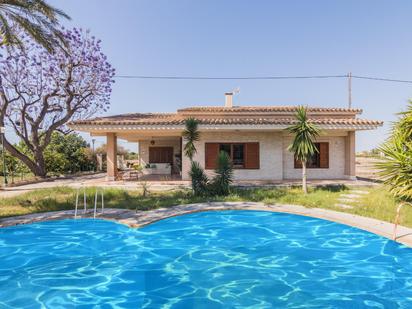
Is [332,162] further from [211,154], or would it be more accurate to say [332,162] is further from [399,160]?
[211,154]

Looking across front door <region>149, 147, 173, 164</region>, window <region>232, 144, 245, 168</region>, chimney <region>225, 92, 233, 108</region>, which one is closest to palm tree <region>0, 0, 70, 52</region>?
window <region>232, 144, 245, 168</region>

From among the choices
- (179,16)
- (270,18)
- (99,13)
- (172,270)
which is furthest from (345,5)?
(172,270)

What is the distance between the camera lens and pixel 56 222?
915 cm

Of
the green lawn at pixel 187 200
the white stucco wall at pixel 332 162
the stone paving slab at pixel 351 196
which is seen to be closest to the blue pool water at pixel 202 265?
the green lawn at pixel 187 200

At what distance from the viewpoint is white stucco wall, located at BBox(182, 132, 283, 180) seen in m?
17.6

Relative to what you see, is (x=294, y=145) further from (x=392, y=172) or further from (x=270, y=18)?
(x=270, y=18)

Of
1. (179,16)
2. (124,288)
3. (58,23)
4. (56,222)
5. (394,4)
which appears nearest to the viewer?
(124,288)

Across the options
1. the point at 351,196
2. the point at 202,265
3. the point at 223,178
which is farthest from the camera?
the point at 223,178

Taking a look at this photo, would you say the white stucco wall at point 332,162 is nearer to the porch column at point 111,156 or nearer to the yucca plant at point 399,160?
the yucca plant at point 399,160

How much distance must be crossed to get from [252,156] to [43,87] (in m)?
18.9

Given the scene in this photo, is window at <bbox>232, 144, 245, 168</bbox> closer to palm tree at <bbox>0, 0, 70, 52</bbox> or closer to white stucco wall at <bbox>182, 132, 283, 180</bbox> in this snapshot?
white stucco wall at <bbox>182, 132, 283, 180</bbox>

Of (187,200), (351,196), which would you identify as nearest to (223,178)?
(187,200)

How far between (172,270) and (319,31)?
22.3 metres

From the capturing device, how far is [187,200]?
11938 mm
